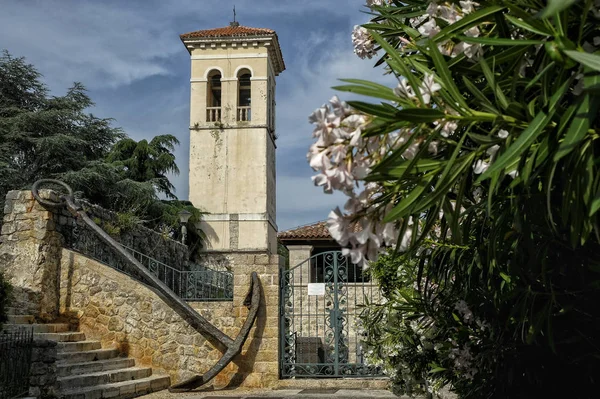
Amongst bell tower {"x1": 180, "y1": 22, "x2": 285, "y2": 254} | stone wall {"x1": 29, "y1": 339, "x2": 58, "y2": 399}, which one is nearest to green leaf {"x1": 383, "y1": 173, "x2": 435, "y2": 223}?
stone wall {"x1": 29, "y1": 339, "x2": 58, "y2": 399}

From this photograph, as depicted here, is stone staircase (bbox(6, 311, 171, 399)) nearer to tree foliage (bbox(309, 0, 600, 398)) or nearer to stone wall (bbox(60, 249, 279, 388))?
stone wall (bbox(60, 249, 279, 388))

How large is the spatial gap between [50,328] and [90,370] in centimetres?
118

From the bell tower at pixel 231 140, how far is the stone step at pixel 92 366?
69.0 ft

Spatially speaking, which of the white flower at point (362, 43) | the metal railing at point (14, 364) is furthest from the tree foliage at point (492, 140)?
the metal railing at point (14, 364)

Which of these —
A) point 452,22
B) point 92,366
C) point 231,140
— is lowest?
point 92,366

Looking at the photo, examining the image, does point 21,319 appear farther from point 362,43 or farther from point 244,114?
point 244,114

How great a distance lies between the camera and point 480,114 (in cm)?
137

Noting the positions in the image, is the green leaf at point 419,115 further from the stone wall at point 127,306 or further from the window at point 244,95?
the window at point 244,95

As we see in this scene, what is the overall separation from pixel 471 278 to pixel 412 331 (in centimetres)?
131

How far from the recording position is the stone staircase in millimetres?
7688

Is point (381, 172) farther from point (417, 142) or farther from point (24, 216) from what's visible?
point (24, 216)

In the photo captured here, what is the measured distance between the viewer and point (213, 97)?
32.9 m

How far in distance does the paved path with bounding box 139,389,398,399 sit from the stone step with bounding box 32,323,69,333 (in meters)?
1.73

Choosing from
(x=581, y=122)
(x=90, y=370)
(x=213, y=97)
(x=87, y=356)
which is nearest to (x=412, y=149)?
(x=581, y=122)
